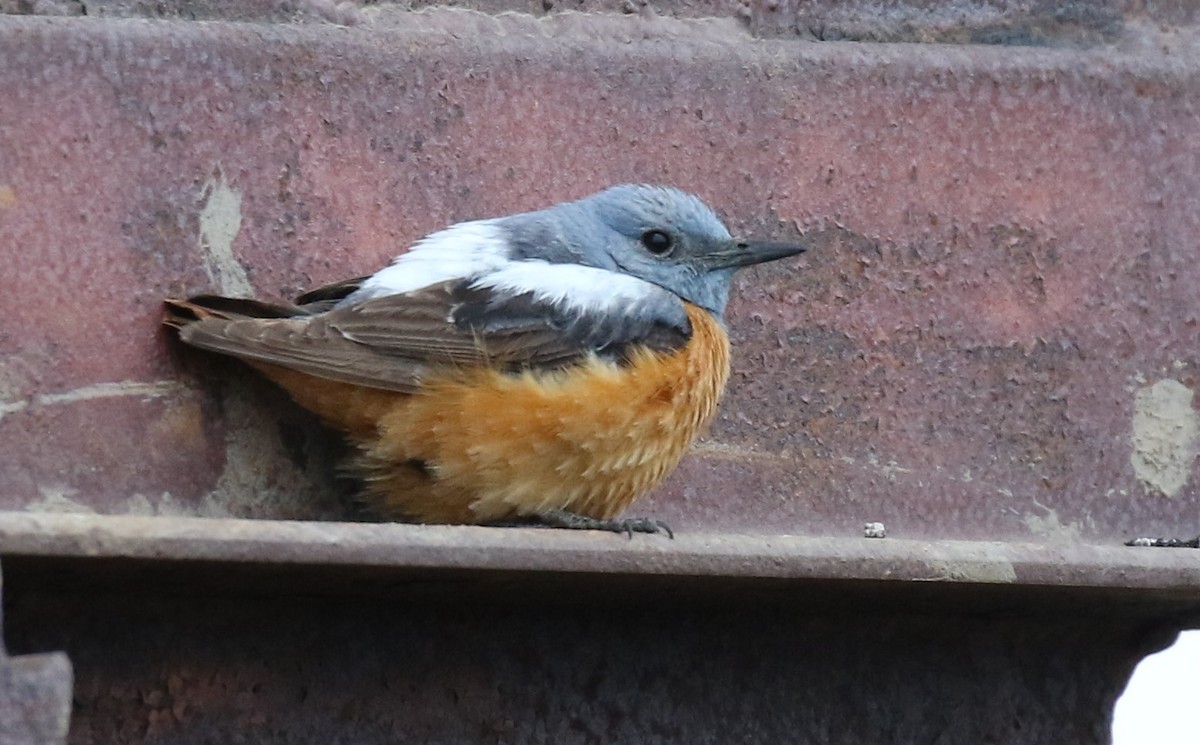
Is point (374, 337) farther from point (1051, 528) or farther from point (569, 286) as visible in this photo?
point (1051, 528)

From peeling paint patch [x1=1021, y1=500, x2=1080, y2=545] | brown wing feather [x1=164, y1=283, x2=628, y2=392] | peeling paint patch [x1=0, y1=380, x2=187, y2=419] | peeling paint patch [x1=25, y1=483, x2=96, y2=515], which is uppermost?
brown wing feather [x1=164, y1=283, x2=628, y2=392]

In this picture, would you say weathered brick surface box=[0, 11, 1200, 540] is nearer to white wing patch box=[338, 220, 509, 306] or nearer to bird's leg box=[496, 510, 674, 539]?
white wing patch box=[338, 220, 509, 306]

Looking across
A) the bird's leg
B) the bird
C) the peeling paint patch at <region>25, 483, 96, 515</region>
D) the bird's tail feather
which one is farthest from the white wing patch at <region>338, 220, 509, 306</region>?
the peeling paint patch at <region>25, 483, 96, 515</region>

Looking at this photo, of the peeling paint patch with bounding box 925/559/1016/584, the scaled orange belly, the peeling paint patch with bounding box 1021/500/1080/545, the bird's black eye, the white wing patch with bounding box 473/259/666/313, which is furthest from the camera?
the bird's black eye

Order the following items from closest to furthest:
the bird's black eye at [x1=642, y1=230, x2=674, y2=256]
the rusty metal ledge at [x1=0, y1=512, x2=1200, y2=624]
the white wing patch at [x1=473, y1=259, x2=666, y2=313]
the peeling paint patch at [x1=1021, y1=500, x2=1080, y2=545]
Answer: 1. the rusty metal ledge at [x1=0, y1=512, x2=1200, y2=624]
2. the white wing patch at [x1=473, y1=259, x2=666, y2=313]
3. the peeling paint patch at [x1=1021, y1=500, x2=1080, y2=545]
4. the bird's black eye at [x1=642, y1=230, x2=674, y2=256]

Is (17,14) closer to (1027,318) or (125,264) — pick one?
(125,264)

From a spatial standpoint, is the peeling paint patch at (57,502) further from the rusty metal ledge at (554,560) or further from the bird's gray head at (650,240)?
the bird's gray head at (650,240)

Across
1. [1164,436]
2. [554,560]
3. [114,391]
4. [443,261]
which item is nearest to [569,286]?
[443,261]
